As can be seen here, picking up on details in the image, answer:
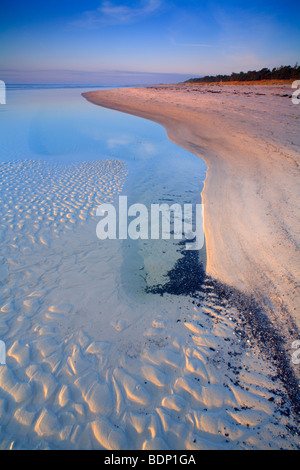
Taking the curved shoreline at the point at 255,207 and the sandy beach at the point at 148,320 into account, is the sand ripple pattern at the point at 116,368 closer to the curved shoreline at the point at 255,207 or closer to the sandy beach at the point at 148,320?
the sandy beach at the point at 148,320

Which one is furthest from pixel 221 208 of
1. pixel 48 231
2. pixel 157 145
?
pixel 157 145

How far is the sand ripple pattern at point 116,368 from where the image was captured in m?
2.47

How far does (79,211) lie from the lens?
6.62m

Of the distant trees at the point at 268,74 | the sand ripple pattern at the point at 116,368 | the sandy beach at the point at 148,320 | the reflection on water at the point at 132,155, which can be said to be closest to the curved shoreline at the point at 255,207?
the sandy beach at the point at 148,320

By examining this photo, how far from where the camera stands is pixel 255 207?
6305mm

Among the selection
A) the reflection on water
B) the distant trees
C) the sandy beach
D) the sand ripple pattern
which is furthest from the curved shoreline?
the distant trees

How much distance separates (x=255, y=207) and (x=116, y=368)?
551 cm

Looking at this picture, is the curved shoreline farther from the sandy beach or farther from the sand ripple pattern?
the sand ripple pattern

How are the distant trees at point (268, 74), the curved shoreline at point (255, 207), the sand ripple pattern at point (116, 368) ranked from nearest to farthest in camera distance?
1. the sand ripple pattern at point (116, 368)
2. the curved shoreline at point (255, 207)
3. the distant trees at point (268, 74)

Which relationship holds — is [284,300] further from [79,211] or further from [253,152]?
[253,152]

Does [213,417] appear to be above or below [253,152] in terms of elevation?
below

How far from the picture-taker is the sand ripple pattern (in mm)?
2473

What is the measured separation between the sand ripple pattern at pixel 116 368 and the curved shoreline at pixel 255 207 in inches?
33.5

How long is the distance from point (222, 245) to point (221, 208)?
1.79m
